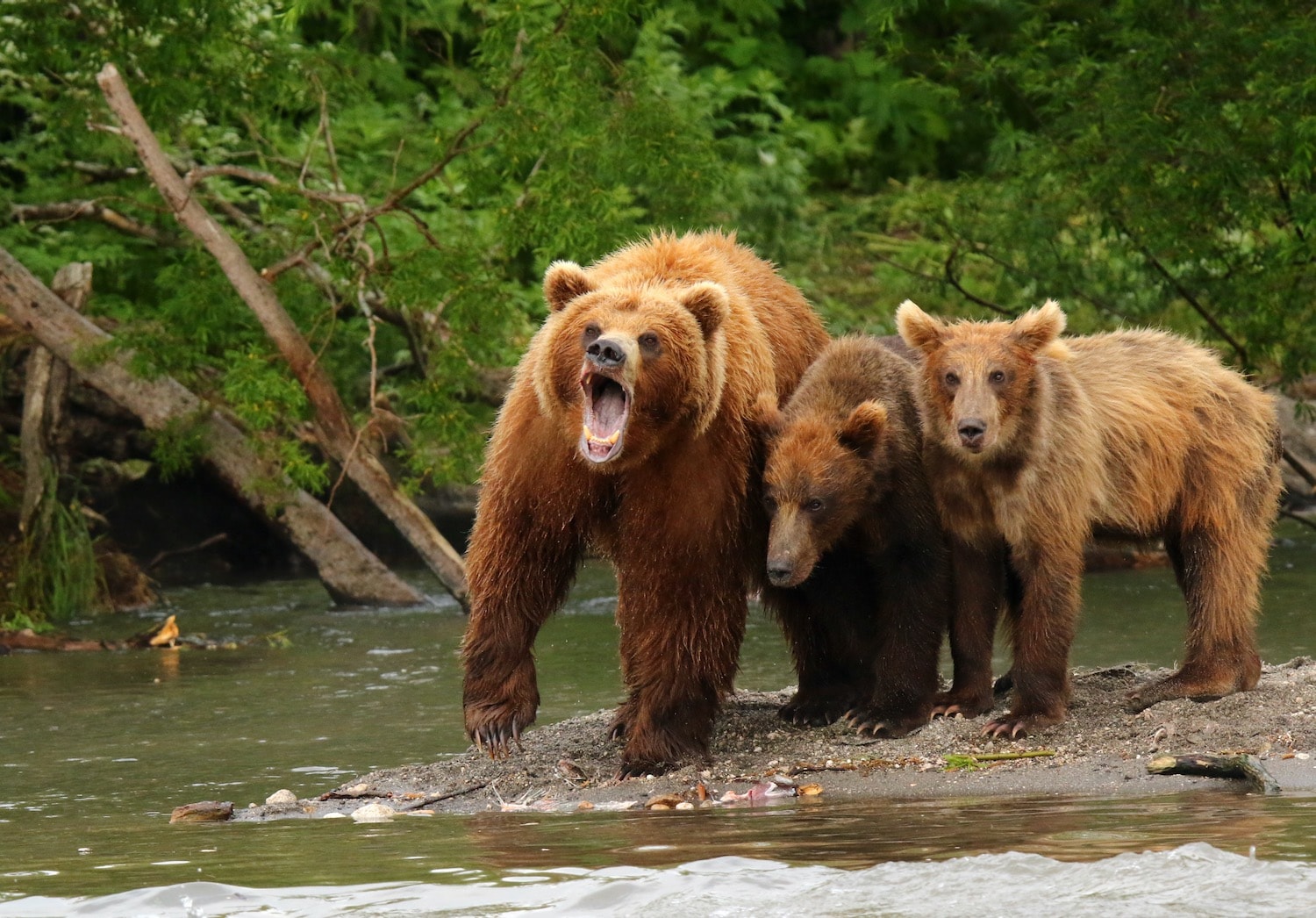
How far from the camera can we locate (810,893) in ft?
16.4

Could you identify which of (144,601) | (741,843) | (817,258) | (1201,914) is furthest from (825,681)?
(817,258)

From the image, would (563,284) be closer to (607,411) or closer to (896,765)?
(607,411)

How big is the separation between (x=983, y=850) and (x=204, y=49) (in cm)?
1135

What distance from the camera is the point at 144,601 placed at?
15.3 metres

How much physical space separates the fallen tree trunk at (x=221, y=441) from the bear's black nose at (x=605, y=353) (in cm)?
799

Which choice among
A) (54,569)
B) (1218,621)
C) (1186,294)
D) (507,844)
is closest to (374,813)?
(507,844)

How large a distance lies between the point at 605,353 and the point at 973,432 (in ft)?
4.94

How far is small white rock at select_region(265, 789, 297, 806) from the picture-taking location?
7152 mm

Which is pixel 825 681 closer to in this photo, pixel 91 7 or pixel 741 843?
pixel 741 843

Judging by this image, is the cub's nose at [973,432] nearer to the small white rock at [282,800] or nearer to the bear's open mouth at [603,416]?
the bear's open mouth at [603,416]

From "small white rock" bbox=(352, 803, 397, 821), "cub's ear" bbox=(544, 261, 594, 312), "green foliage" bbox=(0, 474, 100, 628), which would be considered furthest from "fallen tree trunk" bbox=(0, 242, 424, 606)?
"small white rock" bbox=(352, 803, 397, 821)

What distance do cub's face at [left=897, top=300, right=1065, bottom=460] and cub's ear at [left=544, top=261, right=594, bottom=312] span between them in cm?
130

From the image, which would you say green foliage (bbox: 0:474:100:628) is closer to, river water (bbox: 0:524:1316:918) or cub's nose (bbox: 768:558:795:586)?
river water (bbox: 0:524:1316:918)

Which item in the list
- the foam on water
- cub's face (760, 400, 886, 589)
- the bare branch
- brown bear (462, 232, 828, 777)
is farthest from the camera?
the bare branch
